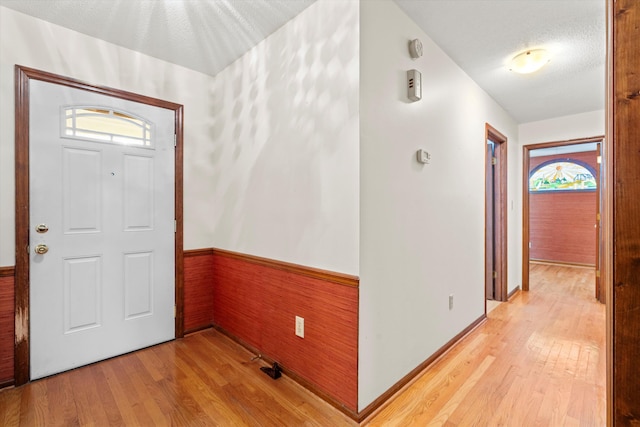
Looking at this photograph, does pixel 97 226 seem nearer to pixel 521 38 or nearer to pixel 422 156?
pixel 422 156

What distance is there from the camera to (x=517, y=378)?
2.07 meters

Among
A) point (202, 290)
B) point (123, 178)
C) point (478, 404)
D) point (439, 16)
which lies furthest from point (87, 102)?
point (478, 404)

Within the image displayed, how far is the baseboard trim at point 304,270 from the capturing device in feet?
5.49

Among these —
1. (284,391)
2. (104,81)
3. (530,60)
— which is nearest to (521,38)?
(530,60)

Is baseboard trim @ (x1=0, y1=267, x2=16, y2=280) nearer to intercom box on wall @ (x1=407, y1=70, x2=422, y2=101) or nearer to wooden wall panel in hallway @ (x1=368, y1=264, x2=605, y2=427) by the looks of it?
wooden wall panel in hallway @ (x1=368, y1=264, x2=605, y2=427)

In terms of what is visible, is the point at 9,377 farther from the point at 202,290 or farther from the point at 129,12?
the point at 129,12

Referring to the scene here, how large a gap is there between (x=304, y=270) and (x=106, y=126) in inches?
74.9

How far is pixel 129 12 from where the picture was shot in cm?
196

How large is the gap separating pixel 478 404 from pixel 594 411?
0.63m

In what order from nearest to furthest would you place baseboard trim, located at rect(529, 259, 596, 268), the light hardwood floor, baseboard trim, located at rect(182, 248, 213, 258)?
1. the light hardwood floor
2. baseboard trim, located at rect(182, 248, 213, 258)
3. baseboard trim, located at rect(529, 259, 596, 268)

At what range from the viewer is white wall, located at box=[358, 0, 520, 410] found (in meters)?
1.70

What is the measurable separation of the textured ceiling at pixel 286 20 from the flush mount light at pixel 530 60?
69 mm

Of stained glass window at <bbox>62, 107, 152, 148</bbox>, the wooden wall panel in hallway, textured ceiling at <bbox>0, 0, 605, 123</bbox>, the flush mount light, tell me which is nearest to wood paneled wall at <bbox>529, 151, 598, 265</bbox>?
the wooden wall panel in hallway

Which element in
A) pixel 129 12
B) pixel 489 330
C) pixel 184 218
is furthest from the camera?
pixel 489 330
